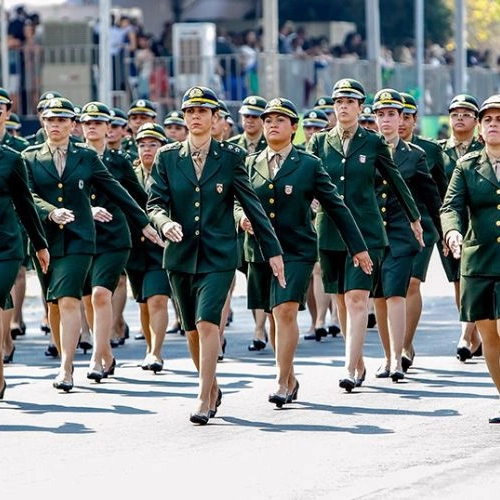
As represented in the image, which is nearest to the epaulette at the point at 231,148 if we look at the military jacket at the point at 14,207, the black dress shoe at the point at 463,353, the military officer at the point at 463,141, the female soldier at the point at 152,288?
the military jacket at the point at 14,207

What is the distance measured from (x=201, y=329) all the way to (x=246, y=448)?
4.21 ft

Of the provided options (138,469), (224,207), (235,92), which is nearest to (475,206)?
(224,207)

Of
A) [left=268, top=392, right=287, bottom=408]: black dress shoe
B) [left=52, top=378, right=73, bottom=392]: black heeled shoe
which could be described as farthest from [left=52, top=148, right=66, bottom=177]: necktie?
[left=268, top=392, right=287, bottom=408]: black dress shoe

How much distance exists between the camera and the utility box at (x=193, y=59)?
32.5 meters

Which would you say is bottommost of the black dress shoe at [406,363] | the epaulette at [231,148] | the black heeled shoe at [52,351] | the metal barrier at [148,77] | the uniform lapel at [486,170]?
the black heeled shoe at [52,351]

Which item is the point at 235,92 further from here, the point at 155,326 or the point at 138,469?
the point at 138,469

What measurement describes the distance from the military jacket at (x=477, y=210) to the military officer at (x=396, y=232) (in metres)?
2.40

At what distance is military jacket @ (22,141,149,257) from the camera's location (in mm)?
14383

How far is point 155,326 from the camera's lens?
15.8 meters

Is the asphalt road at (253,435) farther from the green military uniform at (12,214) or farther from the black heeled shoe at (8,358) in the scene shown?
the green military uniform at (12,214)

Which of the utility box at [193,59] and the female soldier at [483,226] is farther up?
the utility box at [193,59]

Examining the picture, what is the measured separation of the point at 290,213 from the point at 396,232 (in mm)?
1853

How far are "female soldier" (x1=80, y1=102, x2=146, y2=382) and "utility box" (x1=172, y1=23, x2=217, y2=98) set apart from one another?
16.3 meters

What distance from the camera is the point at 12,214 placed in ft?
43.5
